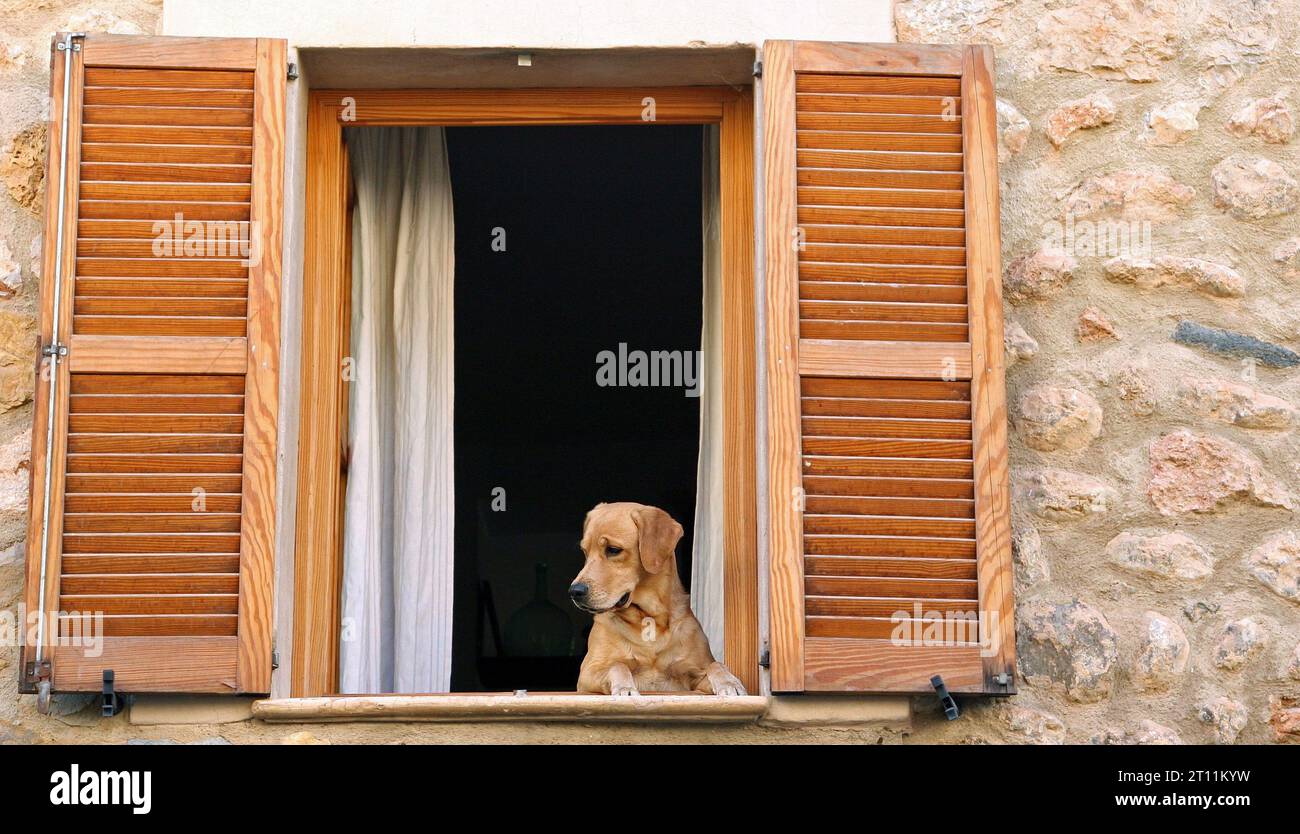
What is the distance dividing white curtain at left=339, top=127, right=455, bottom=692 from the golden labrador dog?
1.45 feet

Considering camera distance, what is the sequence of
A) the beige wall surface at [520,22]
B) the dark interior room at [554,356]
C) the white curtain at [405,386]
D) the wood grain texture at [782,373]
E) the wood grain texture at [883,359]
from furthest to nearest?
the dark interior room at [554,356] → the white curtain at [405,386] → the beige wall surface at [520,22] → the wood grain texture at [883,359] → the wood grain texture at [782,373]

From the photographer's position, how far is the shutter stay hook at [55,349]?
3.71m

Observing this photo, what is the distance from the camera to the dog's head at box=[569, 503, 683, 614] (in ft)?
15.2

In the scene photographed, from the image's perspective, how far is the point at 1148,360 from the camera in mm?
4105

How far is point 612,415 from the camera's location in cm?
784

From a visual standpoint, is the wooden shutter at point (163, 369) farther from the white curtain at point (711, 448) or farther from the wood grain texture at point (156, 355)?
the white curtain at point (711, 448)

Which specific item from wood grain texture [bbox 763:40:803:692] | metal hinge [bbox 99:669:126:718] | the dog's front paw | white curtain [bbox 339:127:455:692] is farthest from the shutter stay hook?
wood grain texture [bbox 763:40:803:692]

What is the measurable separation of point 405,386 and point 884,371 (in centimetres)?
150

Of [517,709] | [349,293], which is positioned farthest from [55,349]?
[517,709]

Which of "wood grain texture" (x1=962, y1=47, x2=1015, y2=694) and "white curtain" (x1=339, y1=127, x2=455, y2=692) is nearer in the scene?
"wood grain texture" (x1=962, y1=47, x2=1015, y2=694)

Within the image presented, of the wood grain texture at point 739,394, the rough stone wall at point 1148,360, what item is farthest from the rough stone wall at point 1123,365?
the wood grain texture at point 739,394

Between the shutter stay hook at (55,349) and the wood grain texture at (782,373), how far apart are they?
1.67 metres

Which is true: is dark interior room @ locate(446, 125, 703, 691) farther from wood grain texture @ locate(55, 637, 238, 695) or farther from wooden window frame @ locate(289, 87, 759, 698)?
wood grain texture @ locate(55, 637, 238, 695)

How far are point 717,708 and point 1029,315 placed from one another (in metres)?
1.30
